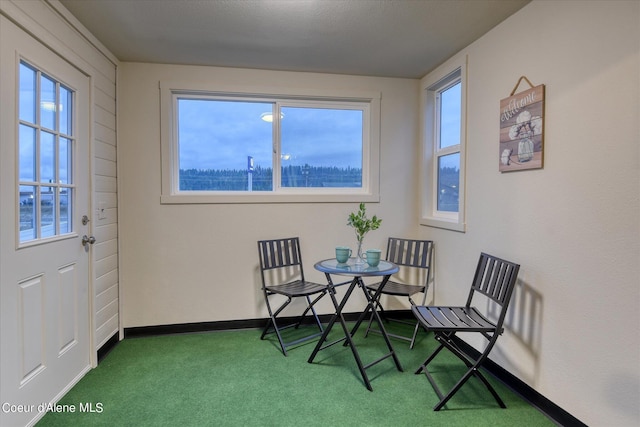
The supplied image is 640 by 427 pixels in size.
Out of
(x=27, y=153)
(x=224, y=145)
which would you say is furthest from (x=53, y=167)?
A: (x=224, y=145)

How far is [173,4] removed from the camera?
85.4 inches

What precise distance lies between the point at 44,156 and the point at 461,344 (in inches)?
130

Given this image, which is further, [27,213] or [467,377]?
[467,377]

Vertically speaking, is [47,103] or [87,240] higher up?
[47,103]

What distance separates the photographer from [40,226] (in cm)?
200

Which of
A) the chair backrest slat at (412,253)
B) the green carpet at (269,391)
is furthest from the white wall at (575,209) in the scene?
the chair backrest slat at (412,253)

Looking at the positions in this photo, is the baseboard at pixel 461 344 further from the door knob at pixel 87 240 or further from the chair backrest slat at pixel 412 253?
the door knob at pixel 87 240

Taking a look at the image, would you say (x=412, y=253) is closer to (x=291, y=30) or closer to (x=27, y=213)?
(x=291, y=30)

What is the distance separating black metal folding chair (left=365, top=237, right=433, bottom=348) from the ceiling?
1.71m

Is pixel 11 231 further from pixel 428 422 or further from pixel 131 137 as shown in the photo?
pixel 428 422

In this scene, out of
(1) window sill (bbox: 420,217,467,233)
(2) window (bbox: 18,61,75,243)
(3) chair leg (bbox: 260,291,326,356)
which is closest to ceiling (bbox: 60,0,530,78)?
(2) window (bbox: 18,61,75,243)

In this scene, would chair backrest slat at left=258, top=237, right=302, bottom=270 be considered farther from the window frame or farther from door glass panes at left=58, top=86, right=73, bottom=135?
door glass panes at left=58, top=86, right=73, bottom=135

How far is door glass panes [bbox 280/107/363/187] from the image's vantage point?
348 centimetres

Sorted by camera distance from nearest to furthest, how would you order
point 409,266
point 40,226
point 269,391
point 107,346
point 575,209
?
1. point 575,209
2. point 40,226
3. point 269,391
4. point 107,346
5. point 409,266
